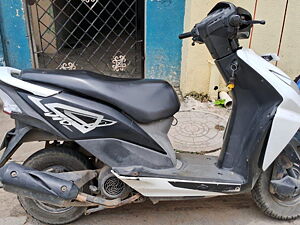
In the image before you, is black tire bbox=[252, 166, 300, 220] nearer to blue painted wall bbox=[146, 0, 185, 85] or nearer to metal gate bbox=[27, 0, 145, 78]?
blue painted wall bbox=[146, 0, 185, 85]

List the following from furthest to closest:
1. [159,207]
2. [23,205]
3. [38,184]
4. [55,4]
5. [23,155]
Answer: [55,4] < [23,155] < [159,207] < [23,205] < [38,184]

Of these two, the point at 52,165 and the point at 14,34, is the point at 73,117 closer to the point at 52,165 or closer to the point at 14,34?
the point at 52,165

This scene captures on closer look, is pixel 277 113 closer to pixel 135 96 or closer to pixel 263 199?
pixel 263 199

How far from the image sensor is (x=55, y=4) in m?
4.75

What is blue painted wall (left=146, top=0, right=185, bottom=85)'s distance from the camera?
4.32m

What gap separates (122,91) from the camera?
2.09 metres

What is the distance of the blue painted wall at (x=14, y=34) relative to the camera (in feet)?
13.9

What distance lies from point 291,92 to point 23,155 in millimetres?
2357

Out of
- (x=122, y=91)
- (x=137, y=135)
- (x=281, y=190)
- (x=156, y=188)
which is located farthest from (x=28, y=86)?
(x=281, y=190)

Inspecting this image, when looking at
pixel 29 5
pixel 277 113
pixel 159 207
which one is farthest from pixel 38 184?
pixel 29 5

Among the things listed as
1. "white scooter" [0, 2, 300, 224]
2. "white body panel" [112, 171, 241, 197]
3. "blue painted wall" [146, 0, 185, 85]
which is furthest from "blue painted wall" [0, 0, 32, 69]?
"white body panel" [112, 171, 241, 197]

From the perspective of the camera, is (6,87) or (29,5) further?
(29,5)

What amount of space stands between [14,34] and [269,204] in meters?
3.63

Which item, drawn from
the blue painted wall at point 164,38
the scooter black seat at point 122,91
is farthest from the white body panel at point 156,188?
the blue painted wall at point 164,38
